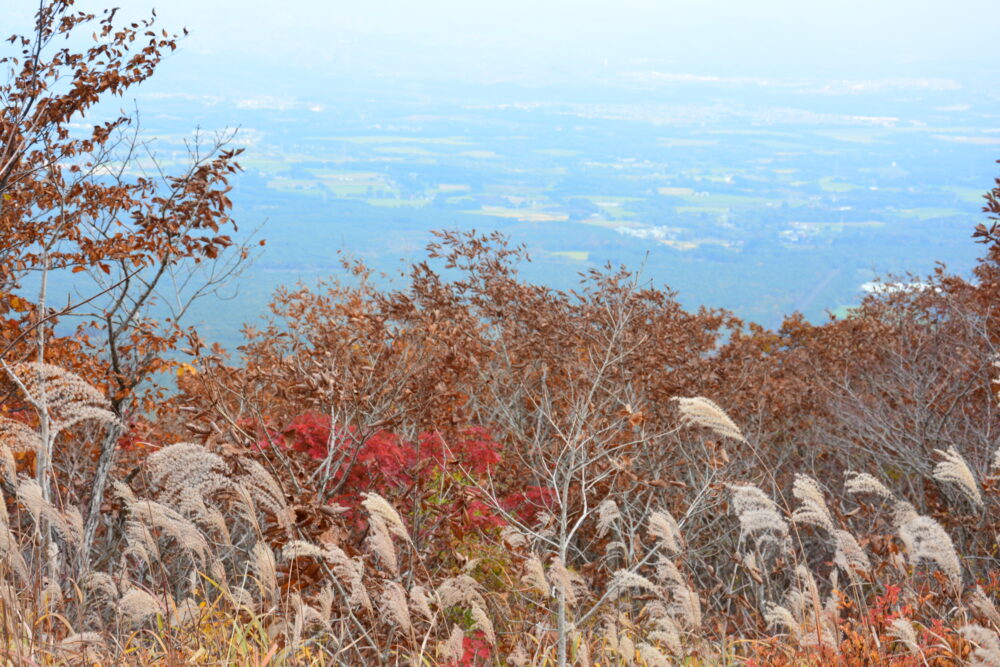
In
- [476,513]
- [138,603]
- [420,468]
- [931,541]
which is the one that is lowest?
[476,513]

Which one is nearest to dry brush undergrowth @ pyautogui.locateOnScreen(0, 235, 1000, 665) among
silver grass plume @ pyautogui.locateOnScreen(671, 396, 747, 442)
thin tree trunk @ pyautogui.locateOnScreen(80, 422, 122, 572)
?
silver grass plume @ pyautogui.locateOnScreen(671, 396, 747, 442)

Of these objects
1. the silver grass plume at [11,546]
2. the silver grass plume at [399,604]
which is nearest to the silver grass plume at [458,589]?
the silver grass plume at [399,604]

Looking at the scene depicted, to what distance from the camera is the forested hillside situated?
10.9 feet

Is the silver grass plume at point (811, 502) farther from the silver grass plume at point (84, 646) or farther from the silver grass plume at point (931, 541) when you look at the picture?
the silver grass plume at point (84, 646)

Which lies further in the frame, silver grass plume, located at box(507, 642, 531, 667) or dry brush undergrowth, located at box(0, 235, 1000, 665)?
silver grass plume, located at box(507, 642, 531, 667)

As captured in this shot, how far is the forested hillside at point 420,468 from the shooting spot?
3309 millimetres

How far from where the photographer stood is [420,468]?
191 inches

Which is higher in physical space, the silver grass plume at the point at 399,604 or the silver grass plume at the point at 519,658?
the silver grass plume at the point at 399,604

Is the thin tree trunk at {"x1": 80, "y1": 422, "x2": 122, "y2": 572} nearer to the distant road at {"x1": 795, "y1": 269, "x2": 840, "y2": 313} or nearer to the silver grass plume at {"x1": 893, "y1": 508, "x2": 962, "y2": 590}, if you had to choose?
the silver grass plume at {"x1": 893, "y1": 508, "x2": 962, "y2": 590}

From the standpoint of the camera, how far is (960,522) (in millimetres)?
6492

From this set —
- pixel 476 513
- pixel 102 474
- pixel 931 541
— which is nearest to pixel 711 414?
pixel 931 541

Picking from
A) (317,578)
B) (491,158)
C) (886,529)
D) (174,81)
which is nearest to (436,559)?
(317,578)

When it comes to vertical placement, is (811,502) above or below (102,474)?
above

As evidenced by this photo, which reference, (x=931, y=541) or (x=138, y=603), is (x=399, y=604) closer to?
(x=138, y=603)
